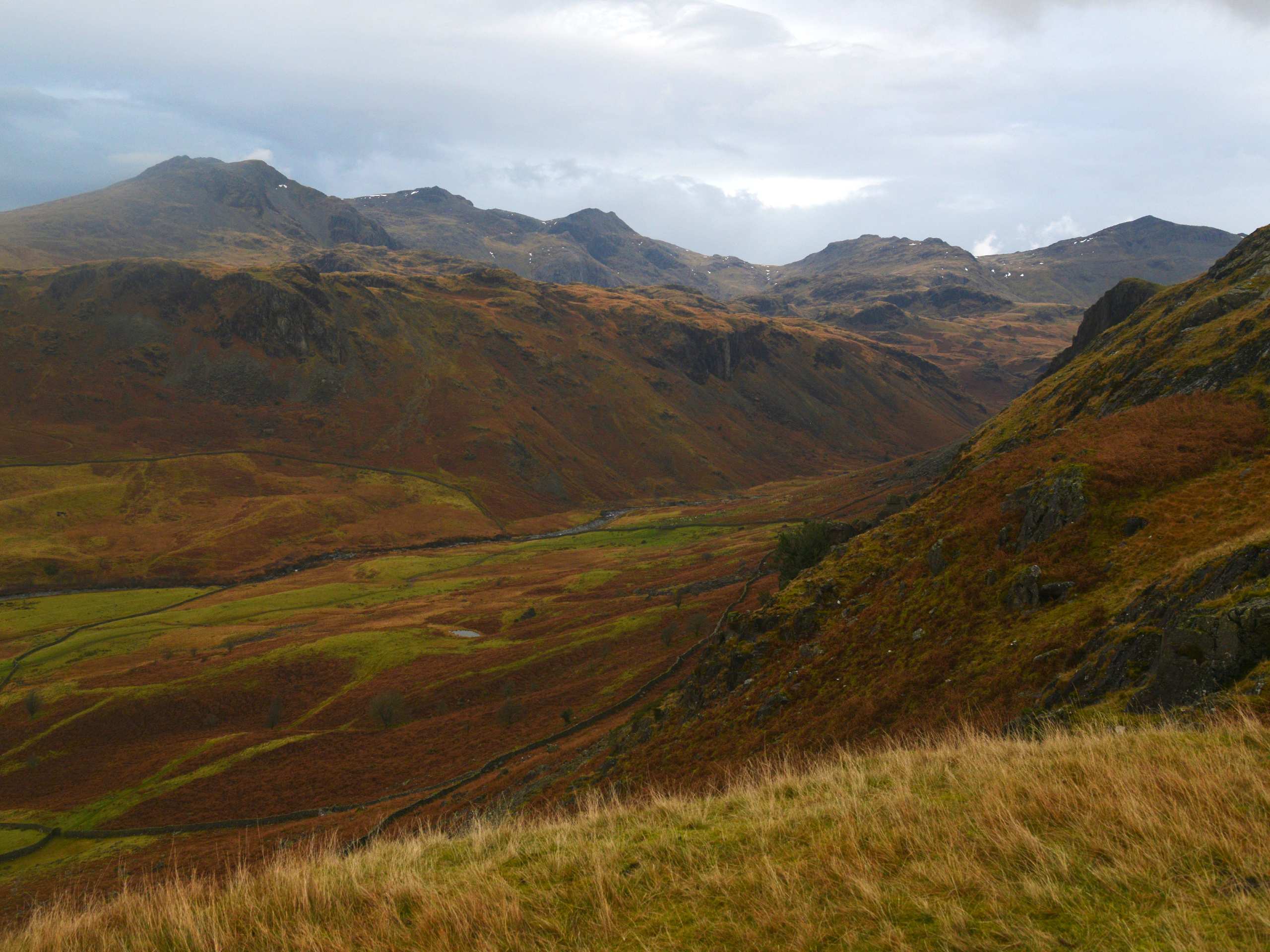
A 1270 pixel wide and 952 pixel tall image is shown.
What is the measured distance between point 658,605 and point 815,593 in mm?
36662

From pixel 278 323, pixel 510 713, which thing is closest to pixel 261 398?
pixel 278 323

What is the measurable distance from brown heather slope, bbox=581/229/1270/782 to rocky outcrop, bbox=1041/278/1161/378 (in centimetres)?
5246

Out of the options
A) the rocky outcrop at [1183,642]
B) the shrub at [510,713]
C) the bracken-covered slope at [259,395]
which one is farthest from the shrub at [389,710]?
the bracken-covered slope at [259,395]

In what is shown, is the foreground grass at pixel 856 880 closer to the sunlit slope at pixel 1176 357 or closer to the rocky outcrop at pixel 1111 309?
the sunlit slope at pixel 1176 357

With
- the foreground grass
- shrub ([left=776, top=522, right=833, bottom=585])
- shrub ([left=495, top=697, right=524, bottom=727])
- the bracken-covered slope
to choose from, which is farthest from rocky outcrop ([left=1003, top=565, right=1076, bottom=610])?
the bracken-covered slope

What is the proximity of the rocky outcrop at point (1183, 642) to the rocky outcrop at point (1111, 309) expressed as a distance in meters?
78.4

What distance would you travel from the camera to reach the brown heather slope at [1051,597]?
13.9 meters

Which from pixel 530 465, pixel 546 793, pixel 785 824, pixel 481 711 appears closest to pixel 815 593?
pixel 546 793

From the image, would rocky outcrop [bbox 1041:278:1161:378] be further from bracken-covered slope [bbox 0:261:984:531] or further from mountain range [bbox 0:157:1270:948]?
bracken-covered slope [bbox 0:261:984:531]

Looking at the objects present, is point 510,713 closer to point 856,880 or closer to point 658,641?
point 658,641

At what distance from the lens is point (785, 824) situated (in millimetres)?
8812

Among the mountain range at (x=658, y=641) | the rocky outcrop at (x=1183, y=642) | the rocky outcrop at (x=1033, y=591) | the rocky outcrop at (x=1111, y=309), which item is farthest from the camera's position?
the rocky outcrop at (x=1111, y=309)

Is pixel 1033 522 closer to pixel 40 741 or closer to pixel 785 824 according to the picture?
pixel 785 824

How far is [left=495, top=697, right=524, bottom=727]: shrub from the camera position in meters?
51.0
